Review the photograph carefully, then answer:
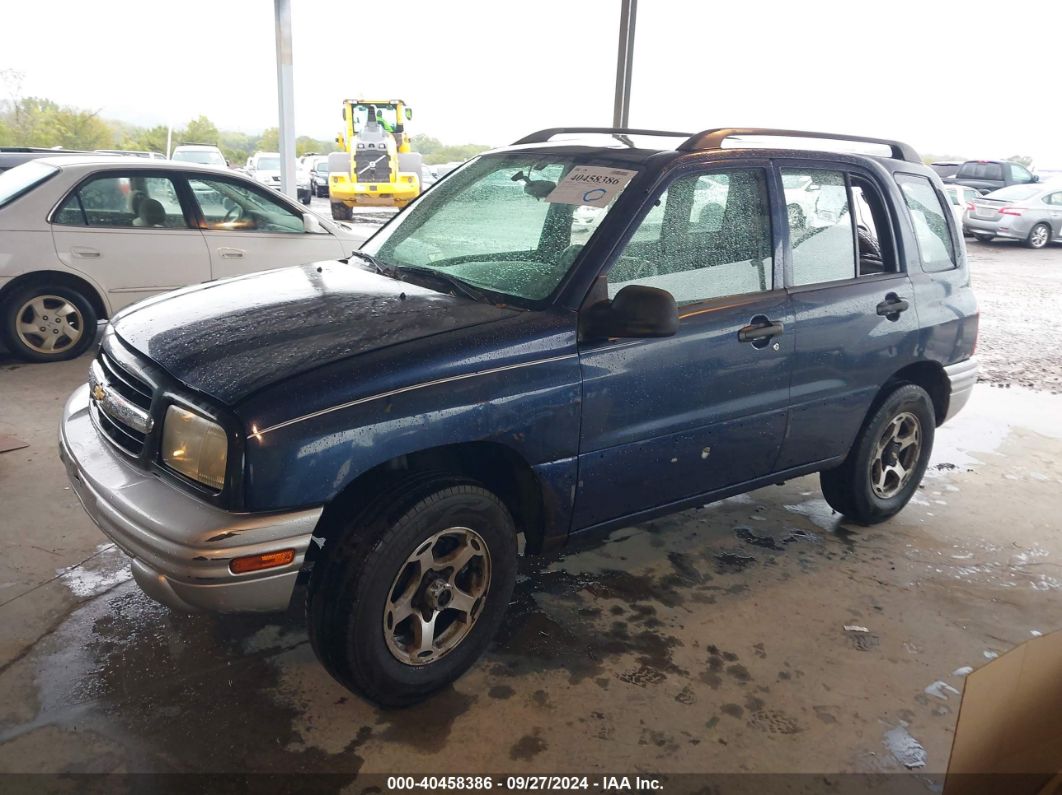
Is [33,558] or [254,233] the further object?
[254,233]

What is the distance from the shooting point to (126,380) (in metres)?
2.63

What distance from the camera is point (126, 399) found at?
8.52 feet

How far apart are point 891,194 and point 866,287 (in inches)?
19.8

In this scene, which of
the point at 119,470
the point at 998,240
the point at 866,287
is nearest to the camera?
the point at 119,470

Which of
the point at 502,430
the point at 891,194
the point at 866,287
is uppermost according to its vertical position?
the point at 891,194

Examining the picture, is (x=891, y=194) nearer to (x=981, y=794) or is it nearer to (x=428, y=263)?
(x=428, y=263)

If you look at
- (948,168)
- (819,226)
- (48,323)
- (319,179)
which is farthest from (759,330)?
(948,168)

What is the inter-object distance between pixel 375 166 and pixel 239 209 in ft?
39.9

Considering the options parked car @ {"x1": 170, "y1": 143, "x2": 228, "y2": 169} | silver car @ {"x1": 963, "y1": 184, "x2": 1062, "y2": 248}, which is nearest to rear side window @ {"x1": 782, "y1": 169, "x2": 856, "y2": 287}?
silver car @ {"x1": 963, "y1": 184, "x2": 1062, "y2": 248}

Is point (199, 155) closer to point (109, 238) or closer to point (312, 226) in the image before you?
point (312, 226)

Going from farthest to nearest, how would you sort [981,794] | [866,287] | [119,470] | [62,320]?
[62,320], [866,287], [119,470], [981,794]

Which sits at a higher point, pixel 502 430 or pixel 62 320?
pixel 502 430

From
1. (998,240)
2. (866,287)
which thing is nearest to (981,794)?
→ (866,287)

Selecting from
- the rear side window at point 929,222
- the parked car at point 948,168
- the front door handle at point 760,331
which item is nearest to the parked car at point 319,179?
the parked car at point 948,168
